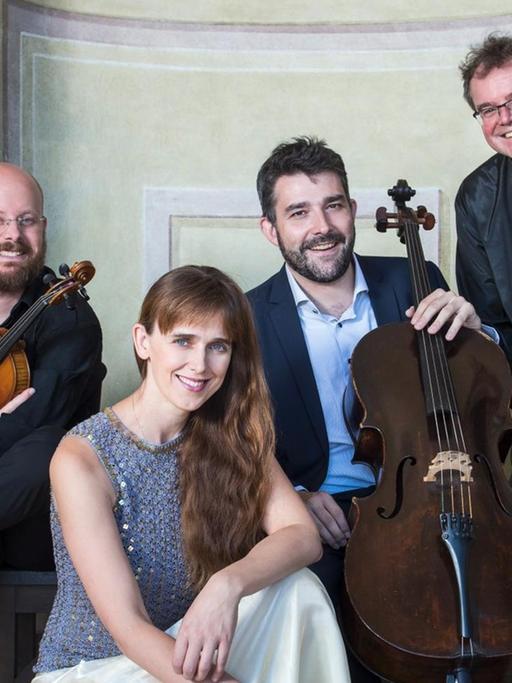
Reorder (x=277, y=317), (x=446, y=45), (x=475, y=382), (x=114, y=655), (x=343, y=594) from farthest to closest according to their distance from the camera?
(x=446, y=45) < (x=277, y=317) < (x=475, y=382) < (x=343, y=594) < (x=114, y=655)

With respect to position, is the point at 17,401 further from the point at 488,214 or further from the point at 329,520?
the point at 488,214

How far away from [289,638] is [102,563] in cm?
30

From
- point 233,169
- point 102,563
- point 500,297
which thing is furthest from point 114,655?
point 233,169

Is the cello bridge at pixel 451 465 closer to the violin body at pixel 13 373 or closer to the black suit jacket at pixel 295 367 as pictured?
the black suit jacket at pixel 295 367

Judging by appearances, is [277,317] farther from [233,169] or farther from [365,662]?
[233,169]

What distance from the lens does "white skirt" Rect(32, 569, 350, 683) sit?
1743 millimetres

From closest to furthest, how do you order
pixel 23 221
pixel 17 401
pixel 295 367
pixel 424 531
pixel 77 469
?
pixel 77 469, pixel 424 531, pixel 17 401, pixel 295 367, pixel 23 221

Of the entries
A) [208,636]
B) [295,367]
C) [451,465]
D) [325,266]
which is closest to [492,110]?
[325,266]

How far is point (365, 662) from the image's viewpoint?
75.6 inches

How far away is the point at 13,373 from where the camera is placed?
2.42 metres

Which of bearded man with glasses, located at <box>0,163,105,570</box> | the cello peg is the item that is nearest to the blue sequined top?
bearded man with glasses, located at <box>0,163,105,570</box>

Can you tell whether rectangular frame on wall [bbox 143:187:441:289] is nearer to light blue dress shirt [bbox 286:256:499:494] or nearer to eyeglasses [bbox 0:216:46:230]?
eyeglasses [bbox 0:216:46:230]

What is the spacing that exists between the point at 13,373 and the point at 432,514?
3.12ft

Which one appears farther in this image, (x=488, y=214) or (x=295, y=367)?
(x=488, y=214)
